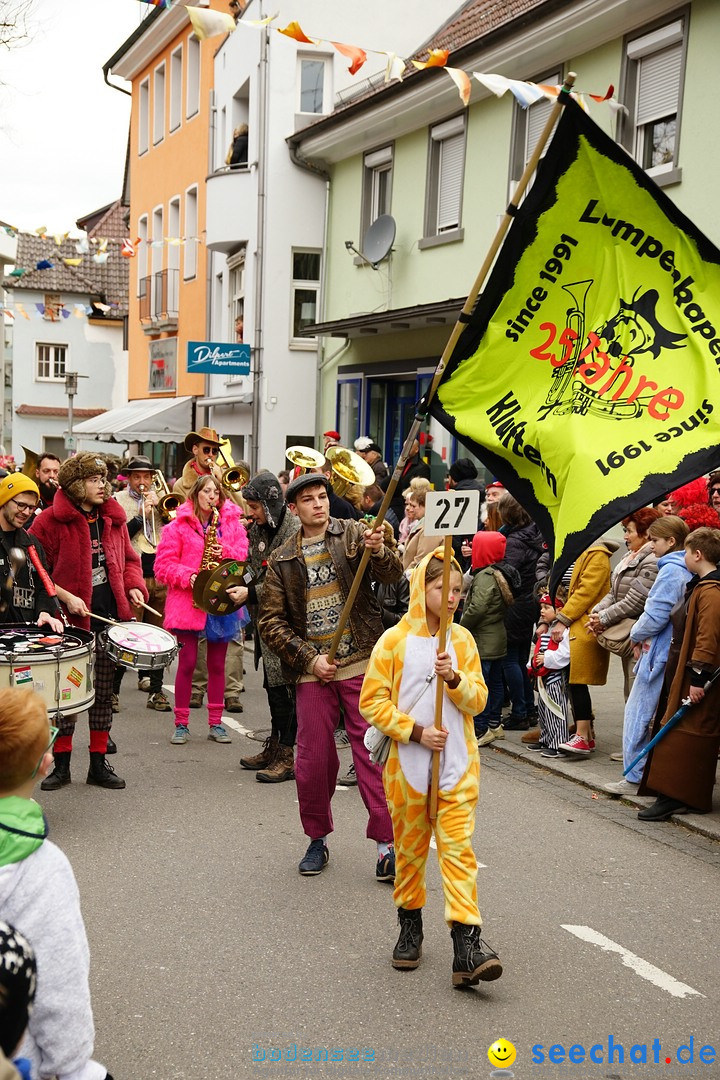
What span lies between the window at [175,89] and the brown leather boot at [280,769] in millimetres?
26539

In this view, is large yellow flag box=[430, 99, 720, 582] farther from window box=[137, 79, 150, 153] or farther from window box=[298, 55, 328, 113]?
window box=[137, 79, 150, 153]

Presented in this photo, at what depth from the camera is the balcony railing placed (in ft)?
104

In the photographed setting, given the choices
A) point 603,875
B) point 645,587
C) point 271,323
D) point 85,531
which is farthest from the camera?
point 271,323

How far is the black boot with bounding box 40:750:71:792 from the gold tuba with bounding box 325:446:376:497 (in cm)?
248

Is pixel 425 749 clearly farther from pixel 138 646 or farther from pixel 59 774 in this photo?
pixel 59 774

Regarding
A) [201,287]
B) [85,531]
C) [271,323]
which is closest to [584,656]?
[85,531]

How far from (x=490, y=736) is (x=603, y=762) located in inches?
41.0

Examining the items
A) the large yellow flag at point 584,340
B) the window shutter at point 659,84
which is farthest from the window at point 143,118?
the large yellow flag at point 584,340

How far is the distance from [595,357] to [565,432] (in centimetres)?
38

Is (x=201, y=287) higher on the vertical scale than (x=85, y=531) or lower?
higher

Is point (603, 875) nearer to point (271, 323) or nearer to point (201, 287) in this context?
point (271, 323)

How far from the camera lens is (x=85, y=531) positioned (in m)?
7.93

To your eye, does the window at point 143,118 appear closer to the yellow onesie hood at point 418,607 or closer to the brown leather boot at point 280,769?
the brown leather boot at point 280,769

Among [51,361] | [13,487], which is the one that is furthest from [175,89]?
[13,487]
